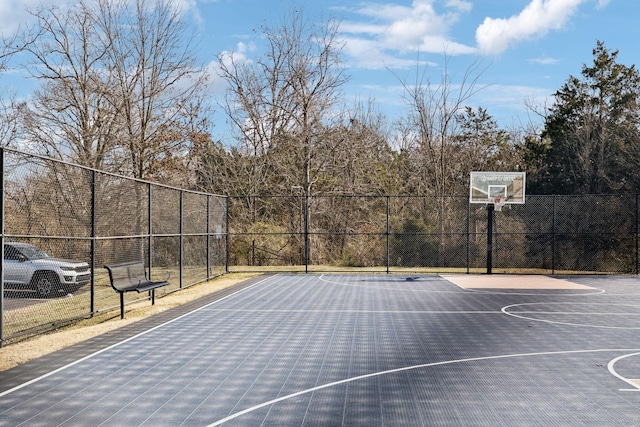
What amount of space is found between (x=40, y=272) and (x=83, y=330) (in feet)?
6.06

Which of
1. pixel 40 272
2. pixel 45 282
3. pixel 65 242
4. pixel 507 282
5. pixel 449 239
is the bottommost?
pixel 507 282

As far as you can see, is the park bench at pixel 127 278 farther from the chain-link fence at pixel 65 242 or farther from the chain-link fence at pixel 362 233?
the chain-link fence at pixel 362 233

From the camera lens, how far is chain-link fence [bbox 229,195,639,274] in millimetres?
23391

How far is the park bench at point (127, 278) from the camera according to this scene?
10380 mm

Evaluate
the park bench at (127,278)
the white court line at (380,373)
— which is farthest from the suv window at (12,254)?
the white court line at (380,373)

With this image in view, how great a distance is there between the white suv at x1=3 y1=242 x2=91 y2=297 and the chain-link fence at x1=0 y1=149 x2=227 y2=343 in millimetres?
17

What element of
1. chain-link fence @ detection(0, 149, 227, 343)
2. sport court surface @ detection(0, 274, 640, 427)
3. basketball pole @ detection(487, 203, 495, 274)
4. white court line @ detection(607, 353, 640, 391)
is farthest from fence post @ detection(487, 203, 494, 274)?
white court line @ detection(607, 353, 640, 391)

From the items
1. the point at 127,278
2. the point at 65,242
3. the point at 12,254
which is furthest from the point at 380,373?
the point at 65,242

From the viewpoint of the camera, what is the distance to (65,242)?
11.3 m

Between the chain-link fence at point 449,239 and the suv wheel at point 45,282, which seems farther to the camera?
the chain-link fence at point 449,239

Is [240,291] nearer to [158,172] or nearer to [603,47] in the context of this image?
[158,172]

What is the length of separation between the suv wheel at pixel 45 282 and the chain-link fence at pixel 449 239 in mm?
11963

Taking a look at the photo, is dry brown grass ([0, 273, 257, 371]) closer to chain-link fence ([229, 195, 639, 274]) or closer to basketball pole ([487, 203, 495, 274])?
chain-link fence ([229, 195, 639, 274])

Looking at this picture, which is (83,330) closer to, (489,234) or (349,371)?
(349,371)
